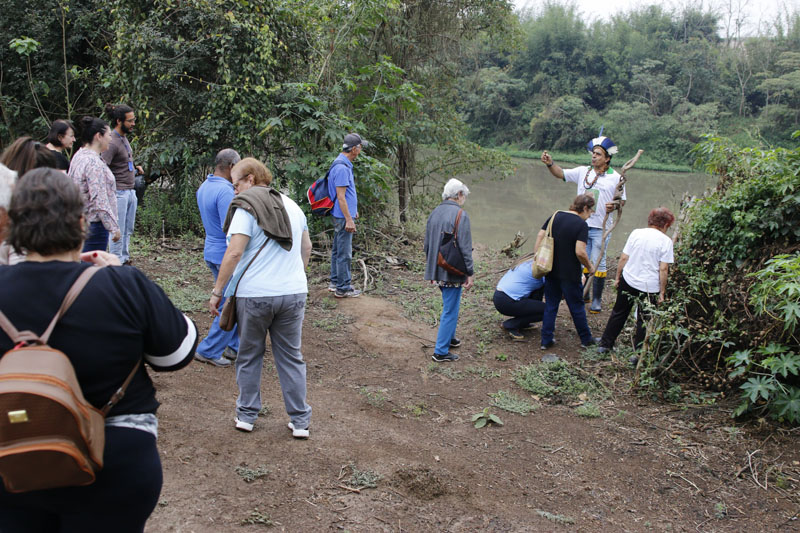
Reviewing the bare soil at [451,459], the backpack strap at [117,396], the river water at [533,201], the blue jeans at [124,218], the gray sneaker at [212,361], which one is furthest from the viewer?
the river water at [533,201]

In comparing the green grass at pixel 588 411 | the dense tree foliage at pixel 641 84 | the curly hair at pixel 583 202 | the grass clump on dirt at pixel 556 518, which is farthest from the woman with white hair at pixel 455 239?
the dense tree foliage at pixel 641 84

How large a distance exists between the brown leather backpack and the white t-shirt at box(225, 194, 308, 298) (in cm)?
180

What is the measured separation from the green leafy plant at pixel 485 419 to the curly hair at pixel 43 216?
11.0ft

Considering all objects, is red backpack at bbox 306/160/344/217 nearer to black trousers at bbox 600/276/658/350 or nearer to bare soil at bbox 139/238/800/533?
bare soil at bbox 139/238/800/533

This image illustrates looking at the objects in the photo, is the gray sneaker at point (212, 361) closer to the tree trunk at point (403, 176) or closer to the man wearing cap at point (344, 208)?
the man wearing cap at point (344, 208)

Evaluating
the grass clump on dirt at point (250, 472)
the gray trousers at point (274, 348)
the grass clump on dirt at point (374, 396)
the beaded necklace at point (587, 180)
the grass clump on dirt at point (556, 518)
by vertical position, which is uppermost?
the beaded necklace at point (587, 180)

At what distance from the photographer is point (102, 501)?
1687 millimetres

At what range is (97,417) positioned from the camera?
162 cm

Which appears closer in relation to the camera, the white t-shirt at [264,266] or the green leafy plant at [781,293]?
the white t-shirt at [264,266]

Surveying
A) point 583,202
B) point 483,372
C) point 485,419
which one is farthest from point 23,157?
point 583,202

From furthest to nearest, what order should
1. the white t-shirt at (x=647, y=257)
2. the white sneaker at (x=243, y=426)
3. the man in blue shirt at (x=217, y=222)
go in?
the white t-shirt at (x=647, y=257) → the man in blue shirt at (x=217, y=222) → the white sneaker at (x=243, y=426)

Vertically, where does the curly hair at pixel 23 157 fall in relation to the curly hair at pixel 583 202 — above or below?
above

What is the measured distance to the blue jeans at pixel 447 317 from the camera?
212 inches

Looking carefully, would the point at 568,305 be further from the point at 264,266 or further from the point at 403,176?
the point at 403,176
